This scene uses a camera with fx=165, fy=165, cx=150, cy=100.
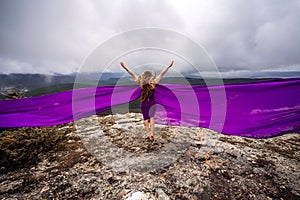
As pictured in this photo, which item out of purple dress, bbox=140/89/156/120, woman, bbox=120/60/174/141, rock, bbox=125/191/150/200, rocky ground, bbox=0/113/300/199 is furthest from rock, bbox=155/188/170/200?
purple dress, bbox=140/89/156/120

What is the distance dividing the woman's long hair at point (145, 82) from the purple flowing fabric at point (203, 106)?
227 mm

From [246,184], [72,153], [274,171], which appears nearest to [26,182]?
[72,153]

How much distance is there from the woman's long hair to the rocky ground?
5.40 feet

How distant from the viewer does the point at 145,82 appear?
5027 millimetres

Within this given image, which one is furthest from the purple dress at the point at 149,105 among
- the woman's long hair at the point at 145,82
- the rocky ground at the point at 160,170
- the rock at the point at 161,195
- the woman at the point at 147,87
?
the rock at the point at 161,195

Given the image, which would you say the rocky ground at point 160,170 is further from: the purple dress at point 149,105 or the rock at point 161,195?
the purple dress at point 149,105

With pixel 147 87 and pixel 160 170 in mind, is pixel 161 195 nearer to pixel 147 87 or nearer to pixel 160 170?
pixel 160 170

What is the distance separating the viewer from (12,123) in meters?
4.01

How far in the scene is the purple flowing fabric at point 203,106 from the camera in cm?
414

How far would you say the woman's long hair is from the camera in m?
5.03

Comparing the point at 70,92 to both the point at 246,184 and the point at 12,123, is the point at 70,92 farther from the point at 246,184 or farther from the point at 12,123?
the point at 246,184

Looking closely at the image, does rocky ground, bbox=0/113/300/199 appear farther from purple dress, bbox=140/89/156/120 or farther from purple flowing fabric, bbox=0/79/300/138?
purple dress, bbox=140/89/156/120

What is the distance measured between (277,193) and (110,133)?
201 inches

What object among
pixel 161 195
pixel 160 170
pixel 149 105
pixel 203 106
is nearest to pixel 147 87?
pixel 149 105
